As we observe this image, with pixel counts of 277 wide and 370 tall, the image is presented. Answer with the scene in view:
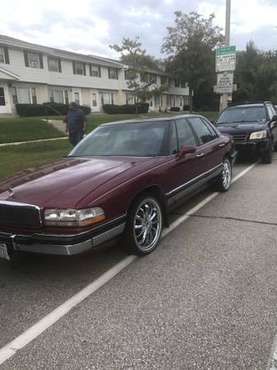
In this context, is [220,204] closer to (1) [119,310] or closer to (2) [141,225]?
(2) [141,225]

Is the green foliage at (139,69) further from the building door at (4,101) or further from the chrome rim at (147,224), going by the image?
the chrome rim at (147,224)

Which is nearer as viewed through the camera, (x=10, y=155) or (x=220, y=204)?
(x=220, y=204)

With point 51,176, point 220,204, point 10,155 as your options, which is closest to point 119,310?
point 51,176

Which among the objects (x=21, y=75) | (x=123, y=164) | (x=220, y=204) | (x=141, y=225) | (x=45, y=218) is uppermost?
(x=21, y=75)

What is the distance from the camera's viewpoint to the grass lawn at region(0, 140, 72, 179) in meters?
9.81

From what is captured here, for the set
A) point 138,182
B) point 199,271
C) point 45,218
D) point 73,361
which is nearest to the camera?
point 73,361

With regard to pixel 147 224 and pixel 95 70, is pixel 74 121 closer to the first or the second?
pixel 147 224

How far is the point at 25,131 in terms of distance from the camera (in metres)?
18.8

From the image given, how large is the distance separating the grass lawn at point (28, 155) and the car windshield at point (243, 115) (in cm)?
505

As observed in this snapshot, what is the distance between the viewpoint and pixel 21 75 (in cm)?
3117

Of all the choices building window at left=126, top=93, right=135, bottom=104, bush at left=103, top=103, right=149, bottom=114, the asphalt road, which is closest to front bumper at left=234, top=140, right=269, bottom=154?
the asphalt road

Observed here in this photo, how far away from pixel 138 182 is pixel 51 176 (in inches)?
38.9

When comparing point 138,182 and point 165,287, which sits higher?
point 138,182

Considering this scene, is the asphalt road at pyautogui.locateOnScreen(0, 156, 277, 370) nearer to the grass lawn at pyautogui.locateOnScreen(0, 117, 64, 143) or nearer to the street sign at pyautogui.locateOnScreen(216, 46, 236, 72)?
the street sign at pyautogui.locateOnScreen(216, 46, 236, 72)
